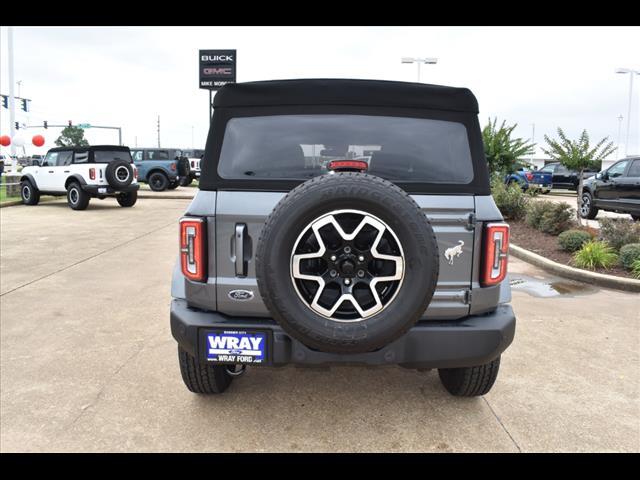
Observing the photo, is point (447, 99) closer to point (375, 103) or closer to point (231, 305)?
point (375, 103)

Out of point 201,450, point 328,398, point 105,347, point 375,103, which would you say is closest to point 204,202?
point 375,103

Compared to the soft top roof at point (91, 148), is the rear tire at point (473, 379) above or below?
below

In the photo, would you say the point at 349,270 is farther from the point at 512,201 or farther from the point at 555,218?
the point at 512,201

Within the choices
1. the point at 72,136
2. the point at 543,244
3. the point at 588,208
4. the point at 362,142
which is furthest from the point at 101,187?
the point at 72,136

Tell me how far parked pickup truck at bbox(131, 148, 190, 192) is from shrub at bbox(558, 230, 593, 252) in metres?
18.8

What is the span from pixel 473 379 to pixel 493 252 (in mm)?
938

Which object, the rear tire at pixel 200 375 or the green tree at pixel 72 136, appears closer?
the rear tire at pixel 200 375

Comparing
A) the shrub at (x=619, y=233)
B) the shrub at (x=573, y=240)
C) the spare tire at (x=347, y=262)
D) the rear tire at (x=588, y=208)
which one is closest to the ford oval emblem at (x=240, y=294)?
the spare tire at (x=347, y=262)

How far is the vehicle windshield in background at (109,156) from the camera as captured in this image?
14742mm

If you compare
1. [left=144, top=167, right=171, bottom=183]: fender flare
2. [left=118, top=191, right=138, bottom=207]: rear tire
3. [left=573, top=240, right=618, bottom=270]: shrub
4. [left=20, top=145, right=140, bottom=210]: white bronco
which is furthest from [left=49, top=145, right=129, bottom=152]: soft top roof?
[left=573, top=240, right=618, bottom=270]: shrub

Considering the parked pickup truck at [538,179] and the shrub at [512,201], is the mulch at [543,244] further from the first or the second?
the parked pickup truck at [538,179]

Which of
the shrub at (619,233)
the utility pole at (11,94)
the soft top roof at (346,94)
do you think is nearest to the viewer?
the soft top roof at (346,94)

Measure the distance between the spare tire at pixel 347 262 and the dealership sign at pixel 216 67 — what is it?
30.0 meters
